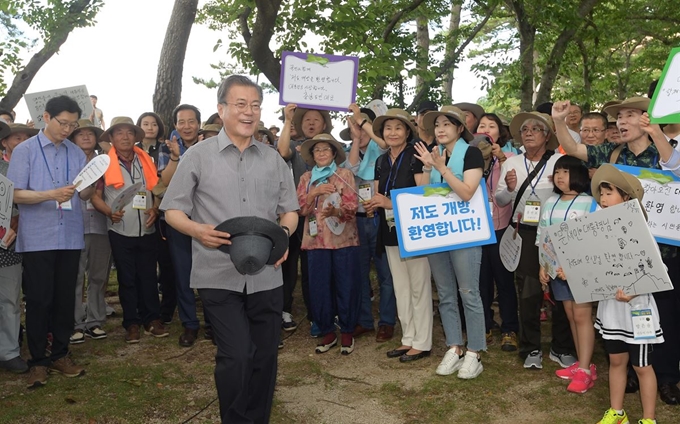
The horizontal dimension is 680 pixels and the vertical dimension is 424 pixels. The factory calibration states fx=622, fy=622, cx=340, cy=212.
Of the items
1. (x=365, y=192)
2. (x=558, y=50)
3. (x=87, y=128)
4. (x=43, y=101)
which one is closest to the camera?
(x=365, y=192)

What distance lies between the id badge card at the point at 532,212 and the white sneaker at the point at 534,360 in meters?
1.21

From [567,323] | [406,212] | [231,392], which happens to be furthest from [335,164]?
[231,392]

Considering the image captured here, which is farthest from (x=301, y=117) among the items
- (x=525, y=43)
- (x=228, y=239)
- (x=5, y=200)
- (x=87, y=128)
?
(x=525, y=43)

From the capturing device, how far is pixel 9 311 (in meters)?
5.68

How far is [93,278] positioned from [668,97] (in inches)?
221

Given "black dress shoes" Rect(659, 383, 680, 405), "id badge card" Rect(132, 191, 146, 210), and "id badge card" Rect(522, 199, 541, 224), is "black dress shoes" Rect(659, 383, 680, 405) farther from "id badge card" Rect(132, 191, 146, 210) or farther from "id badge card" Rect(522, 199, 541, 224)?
"id badge card" Rect(132, 191, 146, 210)

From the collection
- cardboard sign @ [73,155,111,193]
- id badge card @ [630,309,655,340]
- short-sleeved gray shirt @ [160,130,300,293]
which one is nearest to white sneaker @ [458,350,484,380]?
id badge card @ [630,309,655,340]

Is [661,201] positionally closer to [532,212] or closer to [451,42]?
[532,212]

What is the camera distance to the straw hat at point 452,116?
513 centimetres

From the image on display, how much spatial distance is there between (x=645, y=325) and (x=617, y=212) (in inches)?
29.4

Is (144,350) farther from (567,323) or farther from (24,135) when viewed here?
(567,323)

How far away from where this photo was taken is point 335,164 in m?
6.25

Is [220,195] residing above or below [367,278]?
above

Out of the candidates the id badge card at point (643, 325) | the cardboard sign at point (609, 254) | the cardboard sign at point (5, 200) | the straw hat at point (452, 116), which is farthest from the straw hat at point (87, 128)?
the id badge card at point (643, 325)
